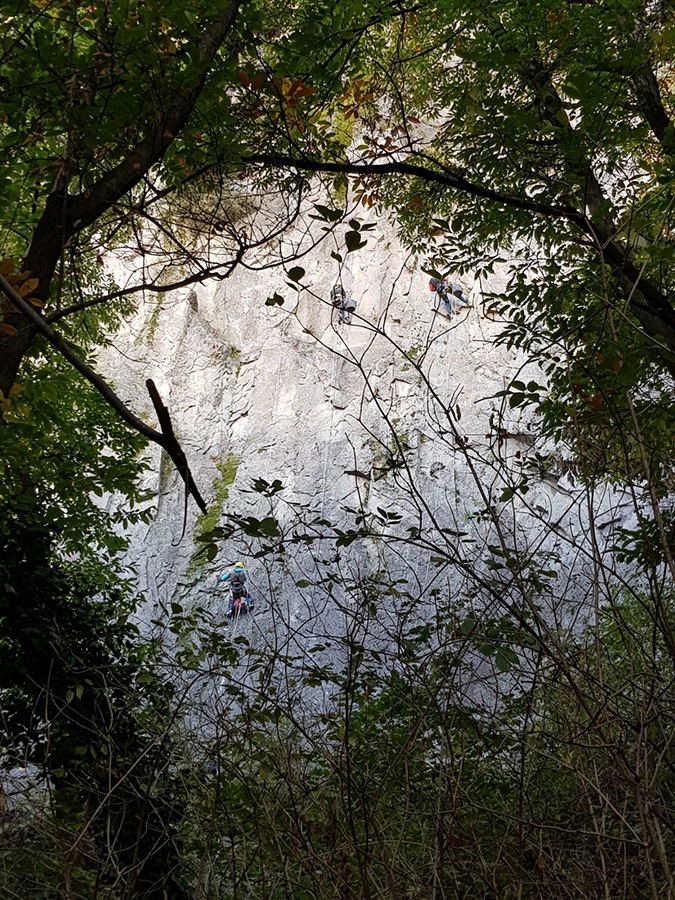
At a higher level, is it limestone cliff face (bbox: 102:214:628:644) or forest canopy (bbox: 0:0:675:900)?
limestone cliff face (bbox: 102:214:628:644)

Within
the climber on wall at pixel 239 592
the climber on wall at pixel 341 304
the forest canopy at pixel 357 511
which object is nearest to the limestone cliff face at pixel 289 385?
the climber on wall at pixel 239 592

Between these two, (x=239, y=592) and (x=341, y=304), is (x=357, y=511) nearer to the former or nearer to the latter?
(x=341, y=304)

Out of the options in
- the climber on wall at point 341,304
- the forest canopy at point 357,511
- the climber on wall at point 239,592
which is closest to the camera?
the forest canopy at point 357,511

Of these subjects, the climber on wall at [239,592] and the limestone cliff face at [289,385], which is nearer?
the climber on wall at [239,592]

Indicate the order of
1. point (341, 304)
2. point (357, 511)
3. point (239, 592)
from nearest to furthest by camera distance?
1. point (341, 304)
2. point (357, 511)
3. point (239, 592)

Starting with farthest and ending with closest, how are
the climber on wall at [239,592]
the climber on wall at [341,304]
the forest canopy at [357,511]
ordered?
the climber on wall at [239,592] < the climber on wall at [341,304] < the forest canopy at [357,511]

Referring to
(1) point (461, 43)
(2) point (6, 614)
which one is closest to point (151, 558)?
(2) point (6, 614)

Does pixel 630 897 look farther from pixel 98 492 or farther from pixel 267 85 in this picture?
pixel 98 492

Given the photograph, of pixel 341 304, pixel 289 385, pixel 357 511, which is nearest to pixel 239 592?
pixel 357 511

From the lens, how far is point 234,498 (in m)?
19.5

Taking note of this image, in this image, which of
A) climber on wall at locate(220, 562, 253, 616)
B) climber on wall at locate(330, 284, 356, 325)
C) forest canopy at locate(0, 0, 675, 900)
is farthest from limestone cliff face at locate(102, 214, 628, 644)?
climber on wall at locate(330, 284, 356, 325)

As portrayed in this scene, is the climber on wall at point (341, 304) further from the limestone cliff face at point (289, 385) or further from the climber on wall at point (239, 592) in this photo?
the limestone cliff face at point (289, 385)

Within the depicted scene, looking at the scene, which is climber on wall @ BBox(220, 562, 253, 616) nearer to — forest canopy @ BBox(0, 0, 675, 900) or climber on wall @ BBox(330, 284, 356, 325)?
forest canopy @ BBox(0, 0, 675, 900)

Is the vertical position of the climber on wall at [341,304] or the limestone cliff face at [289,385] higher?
the limestone cliff face at [289,385]
